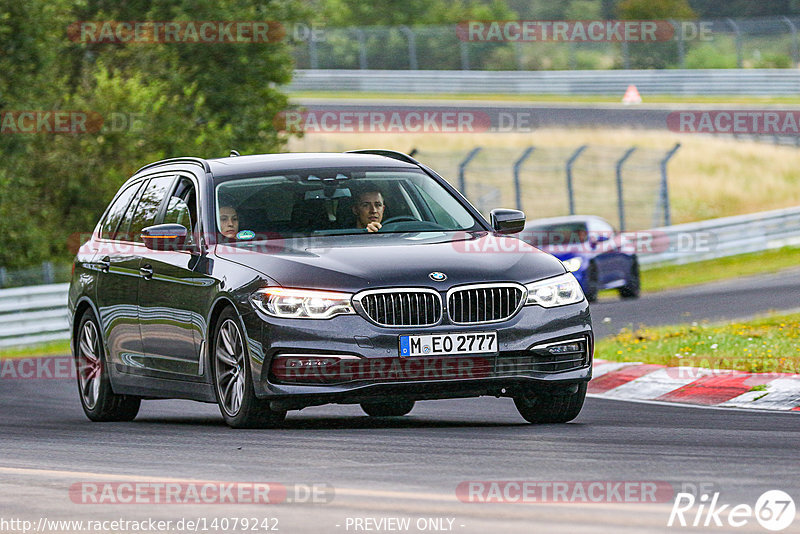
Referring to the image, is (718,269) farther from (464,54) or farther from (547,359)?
(464,54)

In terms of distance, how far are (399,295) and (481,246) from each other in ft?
3.20

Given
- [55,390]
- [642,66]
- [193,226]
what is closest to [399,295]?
[193,226]

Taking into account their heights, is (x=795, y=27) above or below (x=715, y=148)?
above

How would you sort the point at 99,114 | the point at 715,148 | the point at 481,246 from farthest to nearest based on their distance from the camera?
1. the point at 715,148
2. the point at 99,114
3. the point at 481,246

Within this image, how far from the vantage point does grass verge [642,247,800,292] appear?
3145cm

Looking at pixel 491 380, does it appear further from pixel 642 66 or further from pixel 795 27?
pixel 642 66

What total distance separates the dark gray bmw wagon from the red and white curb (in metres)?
1.78

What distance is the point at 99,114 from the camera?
113 feet

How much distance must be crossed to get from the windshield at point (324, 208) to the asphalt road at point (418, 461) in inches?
48.0

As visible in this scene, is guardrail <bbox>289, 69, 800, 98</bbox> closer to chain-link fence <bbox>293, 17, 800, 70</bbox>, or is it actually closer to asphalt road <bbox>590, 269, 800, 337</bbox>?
chain-link fence <bbox>293, 17, 800, 70</bbox>

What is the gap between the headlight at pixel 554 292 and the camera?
9.64 metres
